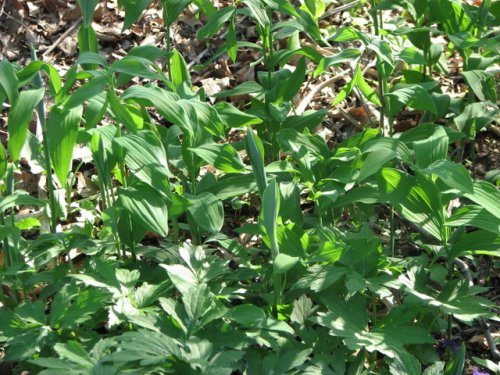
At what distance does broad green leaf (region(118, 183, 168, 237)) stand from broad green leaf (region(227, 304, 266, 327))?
29 centimetres

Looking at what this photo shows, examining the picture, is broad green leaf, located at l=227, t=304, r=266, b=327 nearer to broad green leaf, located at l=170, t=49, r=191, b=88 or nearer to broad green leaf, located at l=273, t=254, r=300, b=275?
broad green leaf, located at l=273, t=254, r=300, b=275

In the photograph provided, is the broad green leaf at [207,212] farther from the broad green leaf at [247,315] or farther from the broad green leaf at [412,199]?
the broad green leaf at [412,199]

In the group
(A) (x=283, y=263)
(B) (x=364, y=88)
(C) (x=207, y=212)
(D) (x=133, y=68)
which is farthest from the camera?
(B) (x=364, y=88)

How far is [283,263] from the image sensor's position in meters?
2.04

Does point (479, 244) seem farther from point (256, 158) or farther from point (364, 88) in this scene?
point (364, 88)

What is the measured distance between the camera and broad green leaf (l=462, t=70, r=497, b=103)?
285 cm

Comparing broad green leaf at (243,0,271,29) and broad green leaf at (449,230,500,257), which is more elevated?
broad green leaf at (243,0,271,29)

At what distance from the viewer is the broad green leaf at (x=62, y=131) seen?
213 cm

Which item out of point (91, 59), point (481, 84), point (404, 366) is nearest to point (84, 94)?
point (91, 59)

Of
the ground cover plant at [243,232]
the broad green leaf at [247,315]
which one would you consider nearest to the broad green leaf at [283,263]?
the ground cover plant at [243,232]

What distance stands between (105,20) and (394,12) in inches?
60.4

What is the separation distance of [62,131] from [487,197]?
1144mm

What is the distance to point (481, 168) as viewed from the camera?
11.1 feet

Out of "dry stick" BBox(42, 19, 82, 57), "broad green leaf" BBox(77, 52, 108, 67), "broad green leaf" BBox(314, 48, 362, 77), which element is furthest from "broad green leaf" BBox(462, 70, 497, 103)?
"dry stick" BBox(42, 19, 82, 57)
